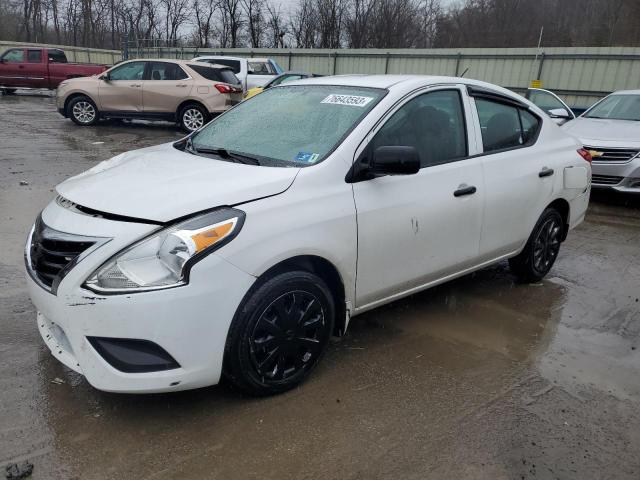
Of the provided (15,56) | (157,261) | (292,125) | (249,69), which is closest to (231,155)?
(292,125)

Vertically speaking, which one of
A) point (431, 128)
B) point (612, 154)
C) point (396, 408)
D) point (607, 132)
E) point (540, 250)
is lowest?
point (396, 408)

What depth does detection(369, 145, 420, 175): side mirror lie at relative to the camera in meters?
2.99

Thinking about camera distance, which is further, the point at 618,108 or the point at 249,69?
the point at 249,69

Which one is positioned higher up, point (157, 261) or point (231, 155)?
point (231, 155)

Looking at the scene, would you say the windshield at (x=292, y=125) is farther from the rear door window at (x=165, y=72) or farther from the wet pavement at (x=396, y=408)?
the rear door window at (x=165, y=72)

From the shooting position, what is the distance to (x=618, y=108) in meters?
9.25

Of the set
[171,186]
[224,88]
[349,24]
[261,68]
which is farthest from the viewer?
[349,24]

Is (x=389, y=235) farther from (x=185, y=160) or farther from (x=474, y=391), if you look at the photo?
(x=185, y=160)

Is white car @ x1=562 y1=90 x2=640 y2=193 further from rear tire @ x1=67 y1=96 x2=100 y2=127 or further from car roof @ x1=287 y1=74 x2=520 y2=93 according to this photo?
rear tire @ x1=67 y1=96 x2=100 y2=127

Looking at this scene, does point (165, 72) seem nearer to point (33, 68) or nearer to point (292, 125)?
point (33, 68)

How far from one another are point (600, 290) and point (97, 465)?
4204 millimetres

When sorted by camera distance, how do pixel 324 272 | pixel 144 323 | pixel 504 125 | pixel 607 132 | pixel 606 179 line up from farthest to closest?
pixel 607 132, pixel 606 179, pixel 504 125, pixel 324 272, pixel 144 323

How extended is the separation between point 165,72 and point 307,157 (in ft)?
36.3

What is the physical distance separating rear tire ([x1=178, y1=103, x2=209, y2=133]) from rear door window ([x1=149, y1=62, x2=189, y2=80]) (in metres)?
0.70
